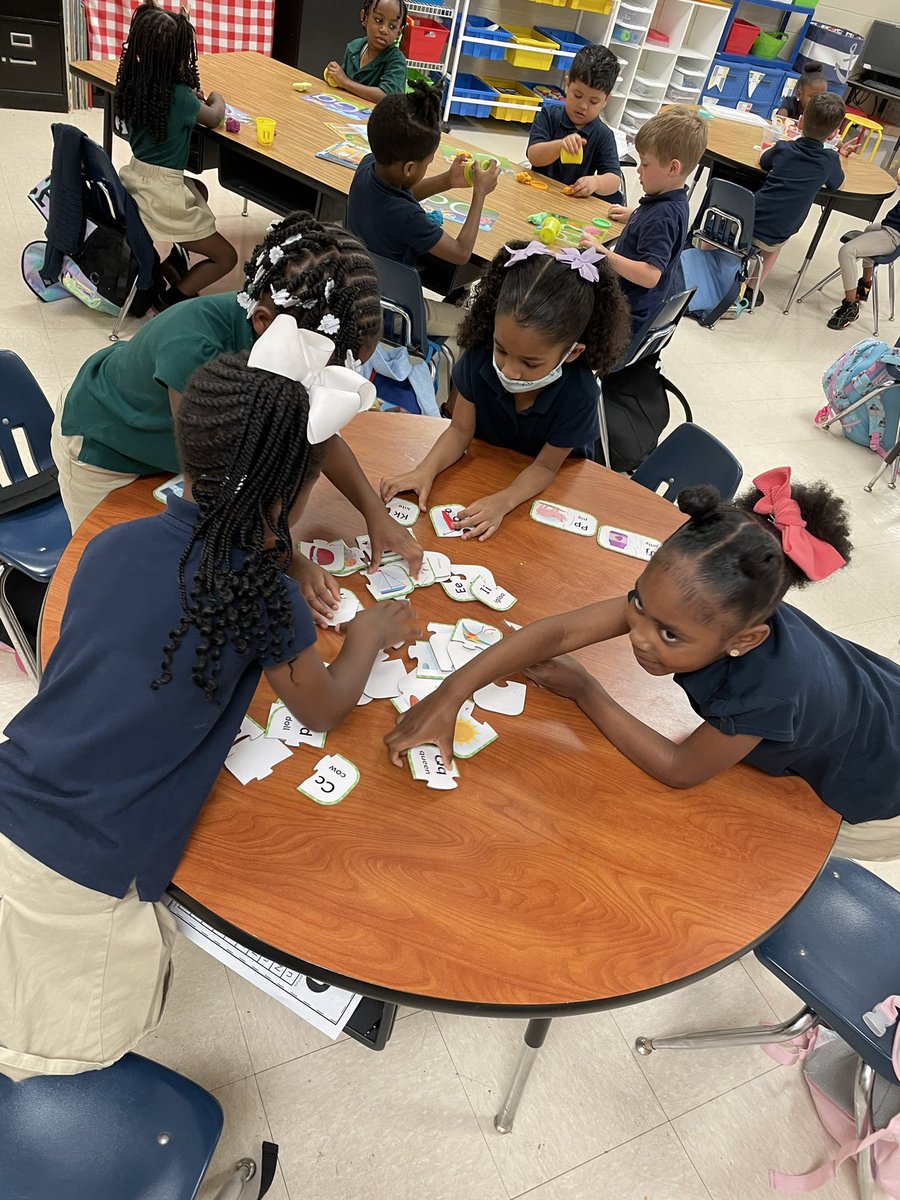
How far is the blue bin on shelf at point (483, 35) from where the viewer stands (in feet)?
21.5

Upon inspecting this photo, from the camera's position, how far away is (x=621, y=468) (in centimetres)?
303

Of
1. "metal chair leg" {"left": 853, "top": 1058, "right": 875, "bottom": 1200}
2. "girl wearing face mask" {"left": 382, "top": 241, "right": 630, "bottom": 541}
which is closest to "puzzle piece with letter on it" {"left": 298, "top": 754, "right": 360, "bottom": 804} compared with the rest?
"girl wearing face mask" {"left": 382, "top": 241, "right": 630, "bottom": 541}

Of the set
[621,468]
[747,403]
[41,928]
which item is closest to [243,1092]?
[41,928]

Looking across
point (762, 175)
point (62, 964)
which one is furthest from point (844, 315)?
point (62, 964)

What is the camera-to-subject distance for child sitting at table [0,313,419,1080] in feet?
3.64

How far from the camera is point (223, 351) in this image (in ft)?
5.54

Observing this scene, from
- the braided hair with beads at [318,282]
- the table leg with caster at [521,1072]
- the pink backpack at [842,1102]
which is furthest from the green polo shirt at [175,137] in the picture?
the pink backpack at [842,1102]

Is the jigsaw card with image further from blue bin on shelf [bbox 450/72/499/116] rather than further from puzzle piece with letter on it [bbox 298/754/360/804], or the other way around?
blue bin on shelf [bbox 450/72/499/116]

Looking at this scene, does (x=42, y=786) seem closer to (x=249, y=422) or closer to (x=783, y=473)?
(x=249, y=422)

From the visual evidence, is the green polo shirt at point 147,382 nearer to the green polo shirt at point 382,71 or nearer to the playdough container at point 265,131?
the playdough container at point 265,131

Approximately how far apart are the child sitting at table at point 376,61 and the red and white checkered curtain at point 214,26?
1293mm

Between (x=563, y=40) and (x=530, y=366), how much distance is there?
21.0 ft

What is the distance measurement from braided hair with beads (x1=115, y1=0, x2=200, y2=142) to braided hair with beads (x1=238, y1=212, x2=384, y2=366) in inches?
88.0

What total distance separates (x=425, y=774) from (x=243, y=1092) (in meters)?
0.88
